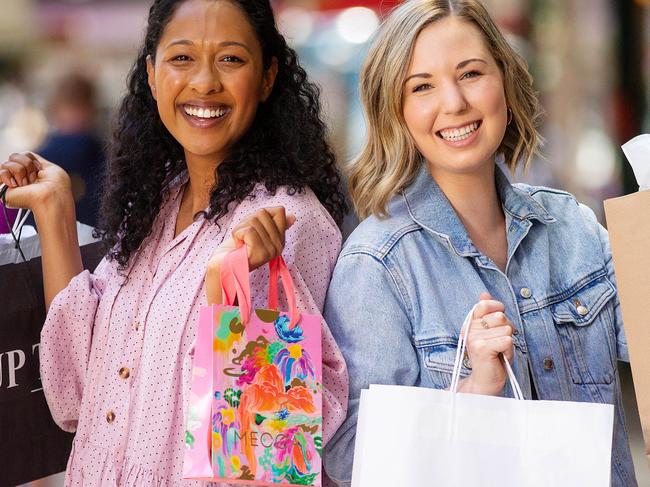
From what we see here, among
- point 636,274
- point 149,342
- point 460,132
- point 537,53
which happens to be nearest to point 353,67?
point 537,53

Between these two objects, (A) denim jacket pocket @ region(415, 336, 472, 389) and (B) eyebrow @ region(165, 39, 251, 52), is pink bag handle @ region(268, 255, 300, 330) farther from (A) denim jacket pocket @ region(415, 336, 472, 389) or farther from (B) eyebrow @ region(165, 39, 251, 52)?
(B) eyebrow @ region(165, 39, 251, 52)

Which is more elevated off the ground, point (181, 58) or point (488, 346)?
point (181, 58)

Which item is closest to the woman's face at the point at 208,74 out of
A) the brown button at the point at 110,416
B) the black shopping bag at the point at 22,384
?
the black shopping bag at the point at 22,384

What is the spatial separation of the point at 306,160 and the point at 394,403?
0.68 metres

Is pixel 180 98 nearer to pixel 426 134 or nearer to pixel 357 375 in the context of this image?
pixel 426 134

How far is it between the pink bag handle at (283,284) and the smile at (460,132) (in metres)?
0.43

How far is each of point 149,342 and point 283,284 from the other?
0.33m

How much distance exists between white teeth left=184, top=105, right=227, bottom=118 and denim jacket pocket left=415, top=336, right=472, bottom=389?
646 millimetres

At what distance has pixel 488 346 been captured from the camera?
1940mm

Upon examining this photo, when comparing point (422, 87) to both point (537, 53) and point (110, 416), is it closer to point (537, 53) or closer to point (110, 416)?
point (110, 416)

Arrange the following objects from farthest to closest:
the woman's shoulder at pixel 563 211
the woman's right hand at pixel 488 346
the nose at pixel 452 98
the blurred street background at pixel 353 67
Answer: the blurred street background at pixel 353 67 → the woman's shoulder at pixel 563 211 → the nose at pixel 452 98 → the woman's right hand at pixel 488 346

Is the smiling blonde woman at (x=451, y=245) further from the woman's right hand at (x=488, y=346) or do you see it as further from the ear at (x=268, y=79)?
the ear at (x=268, y=79)

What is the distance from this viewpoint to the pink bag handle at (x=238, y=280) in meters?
1.99

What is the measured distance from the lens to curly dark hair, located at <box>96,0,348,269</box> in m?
2.32
